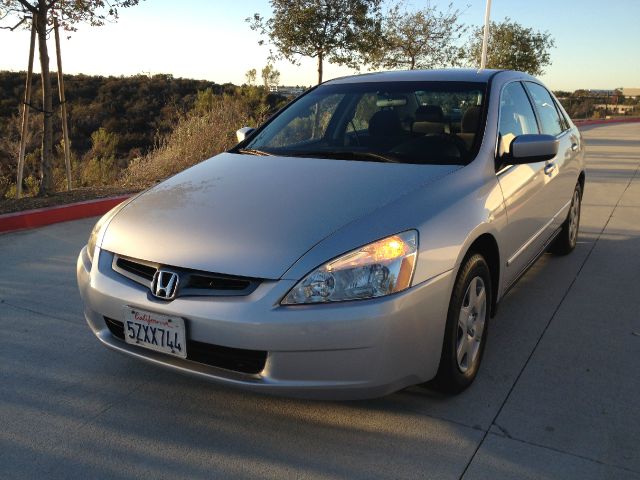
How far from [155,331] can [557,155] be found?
3296 millimetres

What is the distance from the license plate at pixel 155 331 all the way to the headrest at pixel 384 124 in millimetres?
1827

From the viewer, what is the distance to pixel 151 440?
8.39ft

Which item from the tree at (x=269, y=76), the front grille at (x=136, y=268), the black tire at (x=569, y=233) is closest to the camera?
the front grille at (x=136, y=268)

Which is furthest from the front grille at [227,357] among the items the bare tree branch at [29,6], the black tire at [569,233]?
the bare tree branch at [29,6]

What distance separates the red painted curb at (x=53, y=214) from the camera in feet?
19.3

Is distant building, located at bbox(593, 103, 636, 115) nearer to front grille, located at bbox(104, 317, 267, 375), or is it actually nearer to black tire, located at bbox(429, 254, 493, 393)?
black tire, located at bbox(429, 254, 493, 393)

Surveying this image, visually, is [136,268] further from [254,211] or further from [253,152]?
[253,152]

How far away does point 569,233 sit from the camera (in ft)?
17.2

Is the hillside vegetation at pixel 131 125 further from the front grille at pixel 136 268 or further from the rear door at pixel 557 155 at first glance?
the front grille at pixel 136 268

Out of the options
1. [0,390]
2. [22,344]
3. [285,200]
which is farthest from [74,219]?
[285,200]

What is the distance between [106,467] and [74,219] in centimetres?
467

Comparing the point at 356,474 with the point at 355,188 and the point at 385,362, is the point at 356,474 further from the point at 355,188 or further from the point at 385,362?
the point at 355,188

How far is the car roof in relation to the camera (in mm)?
3867

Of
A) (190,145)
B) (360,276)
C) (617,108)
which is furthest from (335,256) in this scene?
(617,108)
